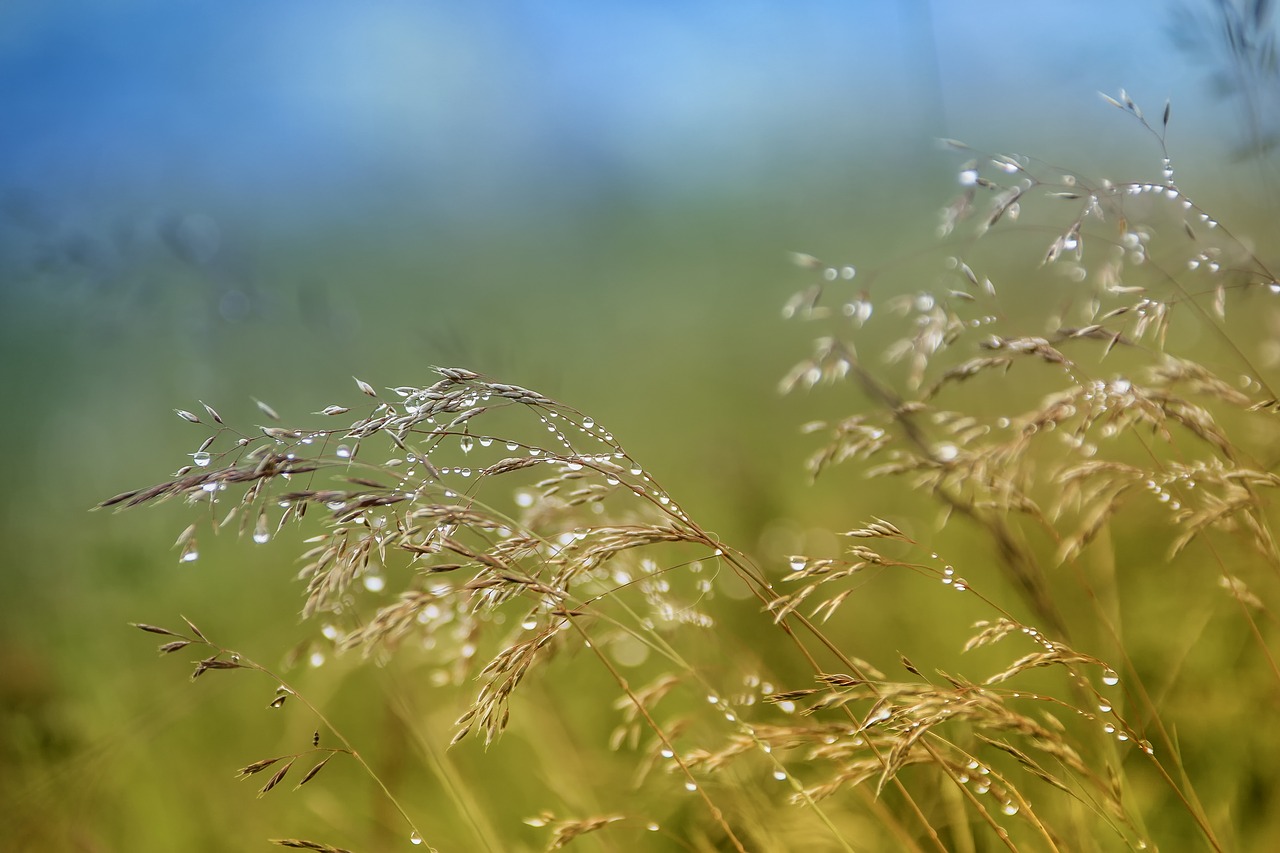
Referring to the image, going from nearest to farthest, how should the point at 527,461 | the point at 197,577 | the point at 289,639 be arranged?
the point at 527,461 → the point at 289,639 → the point at 197,577

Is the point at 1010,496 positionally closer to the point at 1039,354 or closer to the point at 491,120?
the point at 1039,354

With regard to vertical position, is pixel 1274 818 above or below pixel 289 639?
above

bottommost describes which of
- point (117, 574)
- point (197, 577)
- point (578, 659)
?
point (197, 577)

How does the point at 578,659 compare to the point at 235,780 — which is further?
the point at 578,659

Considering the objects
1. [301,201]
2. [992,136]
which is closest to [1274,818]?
[992,136]

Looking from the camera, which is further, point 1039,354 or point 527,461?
point 1039,354

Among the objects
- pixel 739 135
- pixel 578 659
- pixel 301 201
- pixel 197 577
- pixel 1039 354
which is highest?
pixel 739 135

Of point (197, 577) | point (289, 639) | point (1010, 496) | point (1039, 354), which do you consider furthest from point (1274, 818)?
point (197, 577)

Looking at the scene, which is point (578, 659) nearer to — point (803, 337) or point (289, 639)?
point (289, 639)

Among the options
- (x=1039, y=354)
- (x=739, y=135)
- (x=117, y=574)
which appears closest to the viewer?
(x=1039, y=354)
